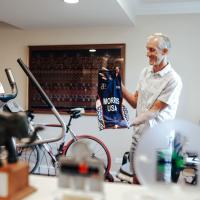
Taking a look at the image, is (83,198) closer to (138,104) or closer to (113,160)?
(138,104)

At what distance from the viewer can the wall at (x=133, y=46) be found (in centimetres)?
407

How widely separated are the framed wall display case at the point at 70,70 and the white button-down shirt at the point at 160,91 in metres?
2.02

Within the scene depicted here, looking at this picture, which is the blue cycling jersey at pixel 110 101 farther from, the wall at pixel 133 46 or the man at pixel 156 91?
the wall at pixel 133 46

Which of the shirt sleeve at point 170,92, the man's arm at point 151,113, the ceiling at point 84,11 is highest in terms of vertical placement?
the ceiling at point 84,11

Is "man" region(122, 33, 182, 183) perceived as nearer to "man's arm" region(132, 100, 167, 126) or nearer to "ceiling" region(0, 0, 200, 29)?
"man's arm" region(132, 100, 167, 126)

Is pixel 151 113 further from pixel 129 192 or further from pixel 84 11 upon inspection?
pixel 84 11

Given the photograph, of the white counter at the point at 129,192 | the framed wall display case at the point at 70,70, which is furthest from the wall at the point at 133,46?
the white counter at the point at 129,192

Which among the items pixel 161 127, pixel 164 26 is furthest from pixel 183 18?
pixel 161 127

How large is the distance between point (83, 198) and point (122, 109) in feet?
5.77

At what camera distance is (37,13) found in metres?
3.59

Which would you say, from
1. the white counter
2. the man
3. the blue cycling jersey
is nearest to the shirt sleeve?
the man

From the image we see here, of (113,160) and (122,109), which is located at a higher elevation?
(122,109)

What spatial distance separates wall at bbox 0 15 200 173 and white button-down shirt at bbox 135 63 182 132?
6.40 ft

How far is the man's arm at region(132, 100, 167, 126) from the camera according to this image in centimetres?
209
